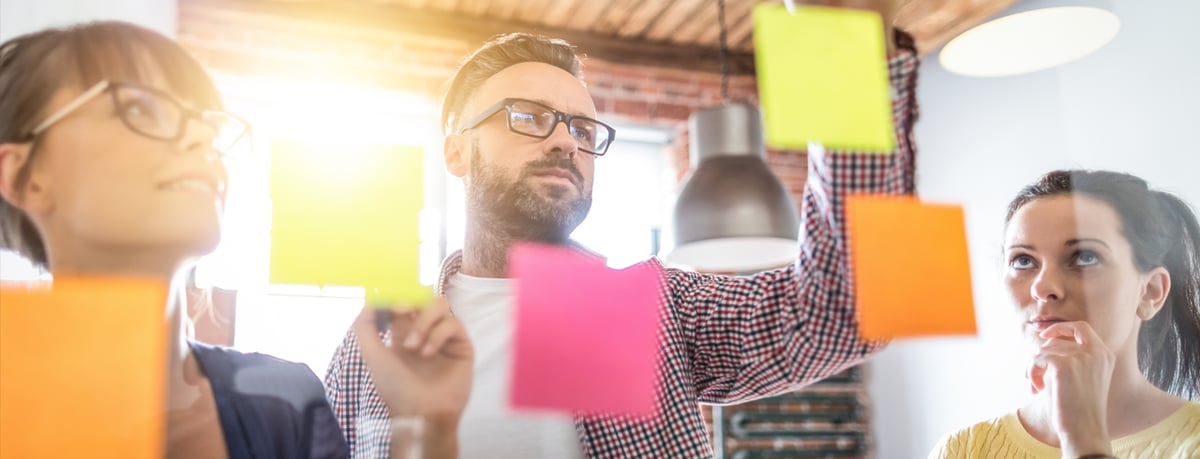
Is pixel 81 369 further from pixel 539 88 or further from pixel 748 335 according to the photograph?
pixel 748 335

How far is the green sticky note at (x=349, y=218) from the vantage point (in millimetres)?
453

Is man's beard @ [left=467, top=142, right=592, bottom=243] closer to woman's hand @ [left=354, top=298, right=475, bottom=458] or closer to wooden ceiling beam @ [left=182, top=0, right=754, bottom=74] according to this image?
woman's hand @ [left=354, top=298, right=475, bottom=458]

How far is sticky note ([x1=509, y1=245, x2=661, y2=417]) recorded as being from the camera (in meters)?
0.53

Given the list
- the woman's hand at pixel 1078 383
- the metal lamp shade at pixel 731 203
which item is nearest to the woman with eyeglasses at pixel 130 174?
the woman's hand at pixel 1078 383

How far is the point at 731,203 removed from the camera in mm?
1500

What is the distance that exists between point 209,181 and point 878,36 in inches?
17.3

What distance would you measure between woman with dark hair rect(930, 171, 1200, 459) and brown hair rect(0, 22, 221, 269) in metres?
0.68

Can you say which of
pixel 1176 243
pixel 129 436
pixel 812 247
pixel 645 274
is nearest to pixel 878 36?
pixel 812 247

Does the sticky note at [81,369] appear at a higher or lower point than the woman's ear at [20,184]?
lower

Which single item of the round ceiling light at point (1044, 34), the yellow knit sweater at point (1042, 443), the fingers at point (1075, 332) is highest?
the round ceiling light at point (1044, 34)

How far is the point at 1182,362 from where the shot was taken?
67 centimetres

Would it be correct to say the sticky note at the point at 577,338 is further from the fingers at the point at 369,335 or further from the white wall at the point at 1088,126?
the white wall at the point at 1088,126

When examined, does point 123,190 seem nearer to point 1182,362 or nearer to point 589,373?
point 589,373

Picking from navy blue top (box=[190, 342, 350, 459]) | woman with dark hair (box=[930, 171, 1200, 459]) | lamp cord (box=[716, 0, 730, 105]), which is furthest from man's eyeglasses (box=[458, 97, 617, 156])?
lamp cord (box=[716, 0, 730, 105])
